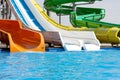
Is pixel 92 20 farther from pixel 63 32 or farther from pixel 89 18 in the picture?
pixel 63 32

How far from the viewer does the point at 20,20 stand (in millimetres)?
13914

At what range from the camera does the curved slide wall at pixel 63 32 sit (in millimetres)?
12773

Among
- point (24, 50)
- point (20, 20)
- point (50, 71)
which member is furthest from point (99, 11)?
point (50, 71)

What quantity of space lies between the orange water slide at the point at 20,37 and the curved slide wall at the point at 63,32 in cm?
98

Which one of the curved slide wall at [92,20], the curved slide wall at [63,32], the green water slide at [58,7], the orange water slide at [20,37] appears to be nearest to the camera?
the orange water slide at [20,37]

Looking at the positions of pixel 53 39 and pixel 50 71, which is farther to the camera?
pixel 53 39

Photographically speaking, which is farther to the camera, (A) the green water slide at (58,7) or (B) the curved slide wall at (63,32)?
(A) the green water slide at (58,7)

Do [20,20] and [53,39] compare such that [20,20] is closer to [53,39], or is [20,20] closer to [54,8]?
[53,39]

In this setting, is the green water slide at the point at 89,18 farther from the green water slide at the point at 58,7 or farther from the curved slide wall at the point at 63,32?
the curved slide wall at the point at 63,32

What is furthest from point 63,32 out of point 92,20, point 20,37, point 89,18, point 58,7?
point 58,7

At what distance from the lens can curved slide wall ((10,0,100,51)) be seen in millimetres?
12773

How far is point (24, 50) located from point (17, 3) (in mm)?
4307

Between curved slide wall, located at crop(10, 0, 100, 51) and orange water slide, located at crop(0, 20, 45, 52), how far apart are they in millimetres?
985

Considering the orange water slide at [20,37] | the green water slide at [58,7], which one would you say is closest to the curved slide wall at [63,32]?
the orange water slide at [20,37]
